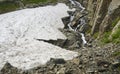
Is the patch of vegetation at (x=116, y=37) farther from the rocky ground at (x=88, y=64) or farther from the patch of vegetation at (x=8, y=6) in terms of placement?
the patch of vegetation at (x=8, y=6)

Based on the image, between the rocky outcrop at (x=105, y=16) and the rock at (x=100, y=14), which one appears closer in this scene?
the rocky outcrop at (x=105, y=16)

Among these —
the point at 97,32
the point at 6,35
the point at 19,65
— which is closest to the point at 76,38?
the point at 97,32

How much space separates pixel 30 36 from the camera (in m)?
52.2

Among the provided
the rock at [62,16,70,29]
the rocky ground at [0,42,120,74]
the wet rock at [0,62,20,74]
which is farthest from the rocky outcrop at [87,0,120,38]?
the wet rock at [0,62,20,74]

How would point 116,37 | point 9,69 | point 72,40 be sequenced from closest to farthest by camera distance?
point 9,69 < point 116,37 < point 72,40

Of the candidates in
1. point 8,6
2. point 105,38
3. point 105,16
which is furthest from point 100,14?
point 8,6

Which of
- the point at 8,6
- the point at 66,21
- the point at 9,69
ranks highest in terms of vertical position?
the point at 9,69

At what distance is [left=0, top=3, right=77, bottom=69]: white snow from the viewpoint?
40938mm

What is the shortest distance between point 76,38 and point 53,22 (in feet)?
42.7

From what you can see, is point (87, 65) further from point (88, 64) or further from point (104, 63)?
point (104, 63)

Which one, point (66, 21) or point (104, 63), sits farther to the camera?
point (66, 21)

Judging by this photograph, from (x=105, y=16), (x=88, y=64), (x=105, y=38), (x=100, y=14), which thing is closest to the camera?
(x=88, y=64)

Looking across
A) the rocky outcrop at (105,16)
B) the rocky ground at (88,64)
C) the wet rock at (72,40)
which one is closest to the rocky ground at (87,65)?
the rocky ground at (88,64)

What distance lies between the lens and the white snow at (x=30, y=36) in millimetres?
40938
